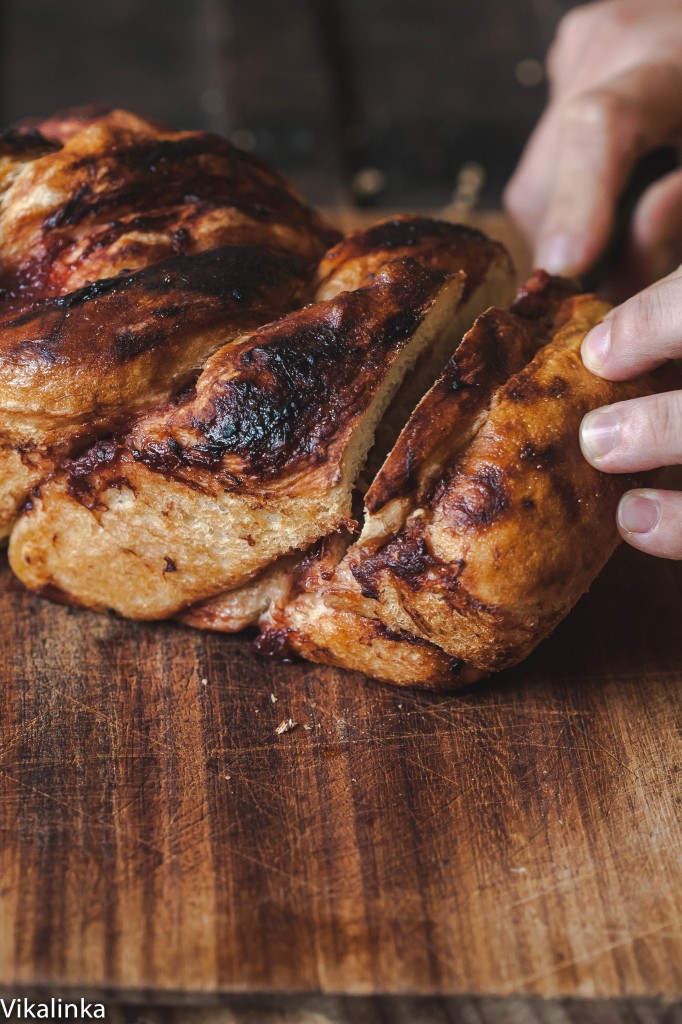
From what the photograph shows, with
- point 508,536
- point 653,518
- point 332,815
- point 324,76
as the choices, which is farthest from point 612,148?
point 324,76

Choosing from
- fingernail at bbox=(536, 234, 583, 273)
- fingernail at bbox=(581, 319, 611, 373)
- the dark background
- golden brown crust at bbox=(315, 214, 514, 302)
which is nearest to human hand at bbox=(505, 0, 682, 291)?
fingernail at bbox=(536, 234, 583, 273)

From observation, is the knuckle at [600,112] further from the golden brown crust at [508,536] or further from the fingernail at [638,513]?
the fingernail at [638,513]

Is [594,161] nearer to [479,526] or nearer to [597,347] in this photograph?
[597,347]

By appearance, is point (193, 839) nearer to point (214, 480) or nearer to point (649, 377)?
point (214, 480)

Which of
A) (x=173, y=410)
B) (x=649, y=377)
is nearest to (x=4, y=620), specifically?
(x=173, y=410)

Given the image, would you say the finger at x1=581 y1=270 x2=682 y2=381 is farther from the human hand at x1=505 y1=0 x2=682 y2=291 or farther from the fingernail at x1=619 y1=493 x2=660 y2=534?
the human hand at x1=505 y1=0 x2=682 y2=291

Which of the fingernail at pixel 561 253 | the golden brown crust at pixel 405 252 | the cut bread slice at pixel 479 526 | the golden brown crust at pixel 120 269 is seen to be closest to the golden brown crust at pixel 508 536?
the cut bread slice at pixel 479 526

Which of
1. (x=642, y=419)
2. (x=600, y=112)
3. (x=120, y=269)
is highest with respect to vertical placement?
(x=600, y=112)
